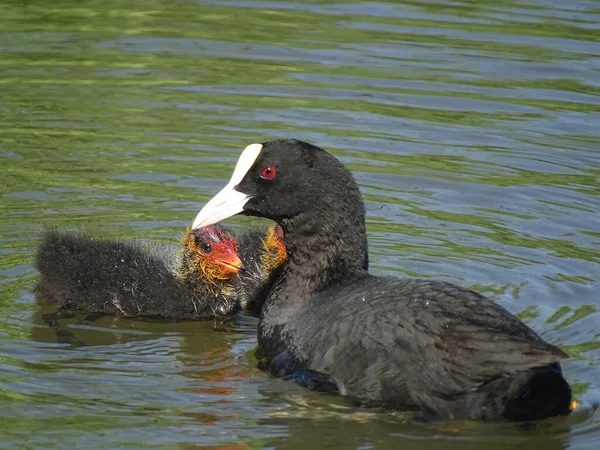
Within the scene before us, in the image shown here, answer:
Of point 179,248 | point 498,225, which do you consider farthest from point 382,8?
point 179,248

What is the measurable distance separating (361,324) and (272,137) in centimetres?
436

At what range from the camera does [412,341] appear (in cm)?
563

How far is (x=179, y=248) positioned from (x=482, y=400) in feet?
9.12

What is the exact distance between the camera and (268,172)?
6.69 metres

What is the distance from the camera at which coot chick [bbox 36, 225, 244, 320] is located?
7.23 metres

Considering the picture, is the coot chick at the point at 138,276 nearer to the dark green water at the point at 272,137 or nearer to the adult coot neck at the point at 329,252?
the dark green water at the point at 272,137

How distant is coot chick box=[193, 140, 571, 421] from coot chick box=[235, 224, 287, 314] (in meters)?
0.60

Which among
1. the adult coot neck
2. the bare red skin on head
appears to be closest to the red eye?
the adult coot neck

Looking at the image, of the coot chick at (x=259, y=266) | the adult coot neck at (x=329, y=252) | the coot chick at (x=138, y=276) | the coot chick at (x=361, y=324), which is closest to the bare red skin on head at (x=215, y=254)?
the coot chick at (x=138, y=276)

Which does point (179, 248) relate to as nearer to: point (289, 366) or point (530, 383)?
point (289, 366)

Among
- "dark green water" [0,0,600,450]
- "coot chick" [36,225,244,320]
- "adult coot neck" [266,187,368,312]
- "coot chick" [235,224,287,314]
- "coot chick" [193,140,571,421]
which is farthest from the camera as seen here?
"coot chick" [235,224,287,314]

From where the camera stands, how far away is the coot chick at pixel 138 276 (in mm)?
7227

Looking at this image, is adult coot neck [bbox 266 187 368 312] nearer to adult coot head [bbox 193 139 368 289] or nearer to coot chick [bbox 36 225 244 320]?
adult coot head [bbox 193 139 368 289]

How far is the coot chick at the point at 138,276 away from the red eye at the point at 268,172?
76 centimetres
